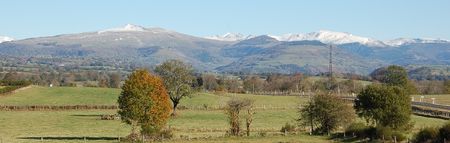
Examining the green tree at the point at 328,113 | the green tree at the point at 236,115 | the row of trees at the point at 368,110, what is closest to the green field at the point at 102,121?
the green tree at the point at 236,115

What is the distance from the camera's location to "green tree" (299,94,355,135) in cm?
8456

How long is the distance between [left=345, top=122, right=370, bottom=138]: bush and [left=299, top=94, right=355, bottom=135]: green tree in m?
3.43

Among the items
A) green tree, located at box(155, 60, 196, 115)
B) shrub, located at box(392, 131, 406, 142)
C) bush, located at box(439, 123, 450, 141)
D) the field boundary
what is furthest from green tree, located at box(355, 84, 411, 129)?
the field boundary

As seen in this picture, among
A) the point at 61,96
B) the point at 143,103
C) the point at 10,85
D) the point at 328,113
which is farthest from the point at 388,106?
the point at 10,85

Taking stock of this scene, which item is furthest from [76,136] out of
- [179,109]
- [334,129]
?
[179,109]

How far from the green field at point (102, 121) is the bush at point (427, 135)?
1181cm

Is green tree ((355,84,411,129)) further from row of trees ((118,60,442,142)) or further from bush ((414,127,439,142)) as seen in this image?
bush ((414,127,439,142))

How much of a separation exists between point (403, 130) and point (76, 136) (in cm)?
3942

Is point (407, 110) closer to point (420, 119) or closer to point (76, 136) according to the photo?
point (420, 119)

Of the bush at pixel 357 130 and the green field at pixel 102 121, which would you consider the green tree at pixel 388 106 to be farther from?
the green field at pixel 102 121

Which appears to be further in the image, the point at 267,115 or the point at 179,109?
the point at 179,109

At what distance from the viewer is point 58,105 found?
13825 centimetres

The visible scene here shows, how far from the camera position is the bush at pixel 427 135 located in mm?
65500

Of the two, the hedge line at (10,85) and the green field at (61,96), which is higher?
the hedge line at (10,85)
